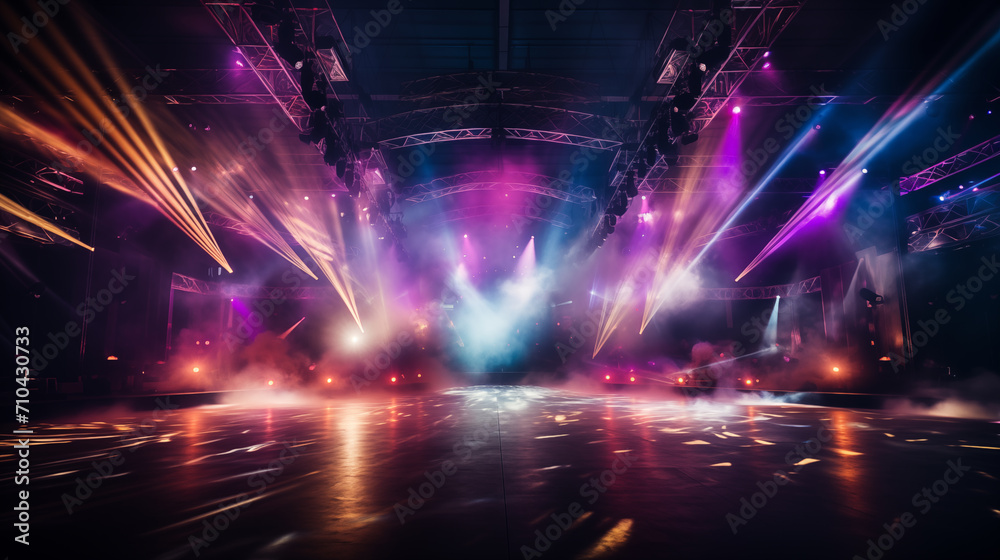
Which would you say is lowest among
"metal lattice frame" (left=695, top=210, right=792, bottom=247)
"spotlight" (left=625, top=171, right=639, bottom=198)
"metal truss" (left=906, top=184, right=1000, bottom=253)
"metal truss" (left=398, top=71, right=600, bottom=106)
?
"metal truss" (left=906, top=184, right=1000, bottom=253)

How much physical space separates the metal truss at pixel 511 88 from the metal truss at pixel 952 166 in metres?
7.79

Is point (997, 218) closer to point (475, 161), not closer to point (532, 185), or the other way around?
point (532, 185)

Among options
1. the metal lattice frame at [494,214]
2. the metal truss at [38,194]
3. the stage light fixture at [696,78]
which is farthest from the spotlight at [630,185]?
the metal truss at [38,194]

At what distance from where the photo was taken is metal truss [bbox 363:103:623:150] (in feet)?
36.8

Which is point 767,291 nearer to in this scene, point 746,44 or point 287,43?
point 746,44

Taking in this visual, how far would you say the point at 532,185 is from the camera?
15.4 metres

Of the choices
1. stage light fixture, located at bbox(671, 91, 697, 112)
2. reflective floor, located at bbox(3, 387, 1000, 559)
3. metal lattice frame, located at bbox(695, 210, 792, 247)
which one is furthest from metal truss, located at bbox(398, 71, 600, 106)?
metal lattice frame, located at bbox(695, 210, 792, 247)

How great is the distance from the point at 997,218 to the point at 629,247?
1129cm

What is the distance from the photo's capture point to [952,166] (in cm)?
1016

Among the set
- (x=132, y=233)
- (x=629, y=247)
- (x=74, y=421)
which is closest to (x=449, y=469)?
(x=74, y=421)

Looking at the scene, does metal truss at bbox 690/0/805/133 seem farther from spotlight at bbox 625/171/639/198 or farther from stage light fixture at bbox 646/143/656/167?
spotlight at bbox 625/171/639/198

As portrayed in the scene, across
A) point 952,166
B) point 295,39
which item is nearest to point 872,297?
point 952,166

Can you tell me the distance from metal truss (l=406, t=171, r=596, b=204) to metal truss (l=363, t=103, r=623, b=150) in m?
3.53

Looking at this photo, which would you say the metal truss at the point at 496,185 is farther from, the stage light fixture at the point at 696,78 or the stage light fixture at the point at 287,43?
the stage light fixture at the point at 287,43
